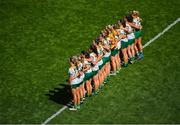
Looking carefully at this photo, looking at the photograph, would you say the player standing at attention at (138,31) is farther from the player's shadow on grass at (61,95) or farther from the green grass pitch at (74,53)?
the player's shadow on grass at (61,95)

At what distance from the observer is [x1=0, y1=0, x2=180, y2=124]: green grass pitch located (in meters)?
17.2

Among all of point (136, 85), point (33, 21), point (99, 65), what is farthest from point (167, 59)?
point (33, 21)

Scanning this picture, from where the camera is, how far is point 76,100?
1738 cm

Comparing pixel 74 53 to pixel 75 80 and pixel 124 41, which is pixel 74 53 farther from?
pixel 75 80

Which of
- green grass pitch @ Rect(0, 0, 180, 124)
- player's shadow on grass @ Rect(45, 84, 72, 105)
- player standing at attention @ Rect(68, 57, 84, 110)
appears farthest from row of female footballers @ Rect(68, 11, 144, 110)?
player's shadow on grass @ Rect(45, 84, 72, 105)

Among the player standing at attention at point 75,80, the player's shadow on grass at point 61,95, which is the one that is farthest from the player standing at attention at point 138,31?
the player standing at attention at point 75,80

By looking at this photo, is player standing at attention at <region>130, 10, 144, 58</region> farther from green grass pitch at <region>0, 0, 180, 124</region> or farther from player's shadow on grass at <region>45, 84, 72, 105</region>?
player's shadow on grass at <region>45, 84, 72, 105</region>

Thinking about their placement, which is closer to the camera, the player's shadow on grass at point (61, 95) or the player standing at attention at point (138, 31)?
the player's shadow on grass at point (61, 95)

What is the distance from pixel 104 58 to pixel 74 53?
2.72 meters

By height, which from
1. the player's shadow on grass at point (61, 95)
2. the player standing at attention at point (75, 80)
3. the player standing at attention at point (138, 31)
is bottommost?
the player's shadow on grass at point (61, 95)

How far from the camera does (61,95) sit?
18328 millimetres

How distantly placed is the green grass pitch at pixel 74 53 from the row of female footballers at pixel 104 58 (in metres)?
0.37

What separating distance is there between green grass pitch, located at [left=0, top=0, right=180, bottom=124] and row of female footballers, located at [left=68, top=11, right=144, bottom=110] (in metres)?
0.37

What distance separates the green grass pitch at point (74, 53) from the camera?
17.2m
